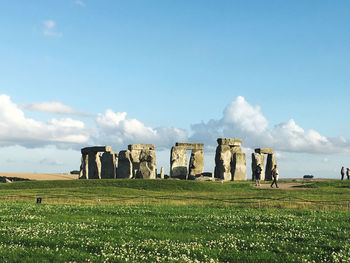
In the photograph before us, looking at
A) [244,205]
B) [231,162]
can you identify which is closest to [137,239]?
[244,205]

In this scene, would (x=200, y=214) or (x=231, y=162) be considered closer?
(x=200, y=214)

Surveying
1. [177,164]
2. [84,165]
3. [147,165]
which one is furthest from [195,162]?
[84,165]

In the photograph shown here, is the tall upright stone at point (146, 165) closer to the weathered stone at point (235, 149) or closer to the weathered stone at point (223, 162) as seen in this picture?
the weathered stone at point (223, 162)

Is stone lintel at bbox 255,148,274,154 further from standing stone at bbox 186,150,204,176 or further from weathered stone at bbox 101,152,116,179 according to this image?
weathered stone at bbox 101,152,116,179

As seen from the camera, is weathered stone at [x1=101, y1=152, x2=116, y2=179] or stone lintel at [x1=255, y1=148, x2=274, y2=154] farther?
stone lintel at [x1=255, y1=148, x2=274, y2=154]

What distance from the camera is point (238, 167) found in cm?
5141

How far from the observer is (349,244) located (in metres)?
12.4

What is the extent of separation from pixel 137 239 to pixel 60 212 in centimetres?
789

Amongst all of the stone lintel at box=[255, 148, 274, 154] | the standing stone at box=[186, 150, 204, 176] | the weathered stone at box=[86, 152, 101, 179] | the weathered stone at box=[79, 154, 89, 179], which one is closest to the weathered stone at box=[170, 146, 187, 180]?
the standing stone at box=[186, 150, 204, 176]

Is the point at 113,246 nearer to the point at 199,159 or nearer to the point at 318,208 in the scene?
the point at 318,208

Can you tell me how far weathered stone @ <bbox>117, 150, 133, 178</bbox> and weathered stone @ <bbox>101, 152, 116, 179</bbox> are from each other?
98 centimetres

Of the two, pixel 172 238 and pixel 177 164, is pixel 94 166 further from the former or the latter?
pixel 172 238

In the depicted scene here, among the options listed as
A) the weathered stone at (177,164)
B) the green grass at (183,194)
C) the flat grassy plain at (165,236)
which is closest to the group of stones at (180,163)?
the weathered stone at (177,164)

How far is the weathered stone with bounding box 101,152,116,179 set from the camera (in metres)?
53.6
